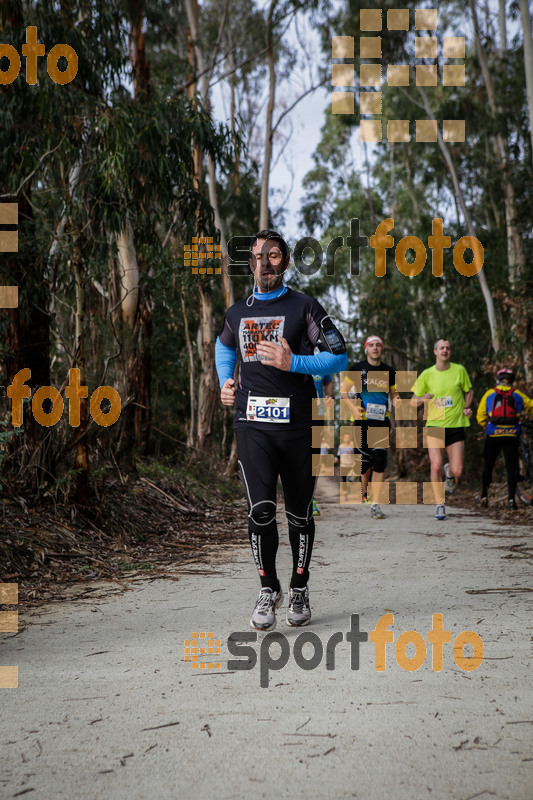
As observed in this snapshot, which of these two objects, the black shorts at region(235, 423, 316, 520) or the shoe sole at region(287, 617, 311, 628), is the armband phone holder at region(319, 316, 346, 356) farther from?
the shoe sole at region(287, 617, 311, 628)

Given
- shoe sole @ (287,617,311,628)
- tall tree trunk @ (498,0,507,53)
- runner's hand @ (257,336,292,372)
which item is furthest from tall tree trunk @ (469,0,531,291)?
shoe sole @ (287,617,311,628)

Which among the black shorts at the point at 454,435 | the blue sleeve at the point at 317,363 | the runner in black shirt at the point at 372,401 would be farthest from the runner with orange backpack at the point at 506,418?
the blue sleeve at the point at 317,363

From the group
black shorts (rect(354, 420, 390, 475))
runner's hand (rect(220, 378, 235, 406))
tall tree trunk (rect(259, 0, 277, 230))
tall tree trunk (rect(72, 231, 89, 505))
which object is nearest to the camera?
runner's hand (rect(220, 378, 235, 406))

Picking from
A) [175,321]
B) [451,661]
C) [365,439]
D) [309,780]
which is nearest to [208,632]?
[451,661]

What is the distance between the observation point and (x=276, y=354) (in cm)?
410

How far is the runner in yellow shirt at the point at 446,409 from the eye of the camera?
946cm

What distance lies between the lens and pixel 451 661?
138 inches

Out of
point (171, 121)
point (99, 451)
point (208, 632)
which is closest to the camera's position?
point (208, 632)

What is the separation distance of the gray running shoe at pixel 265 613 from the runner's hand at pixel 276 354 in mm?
1159

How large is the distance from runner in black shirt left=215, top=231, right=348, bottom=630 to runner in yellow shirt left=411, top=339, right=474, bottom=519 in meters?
5.31

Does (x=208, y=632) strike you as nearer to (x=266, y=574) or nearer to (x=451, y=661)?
(x=266, y=574)

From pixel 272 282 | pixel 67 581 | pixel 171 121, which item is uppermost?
pixel 171 121

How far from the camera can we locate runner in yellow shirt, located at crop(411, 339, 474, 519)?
946 cm

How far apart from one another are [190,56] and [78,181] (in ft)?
41.2
